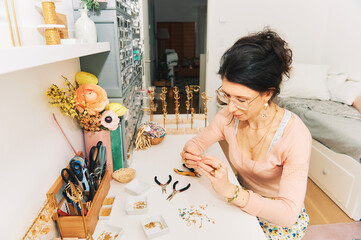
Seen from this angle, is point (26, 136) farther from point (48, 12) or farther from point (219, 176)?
point (219, 176)

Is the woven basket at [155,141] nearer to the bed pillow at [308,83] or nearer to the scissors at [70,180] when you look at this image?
the scissors at [70,180]

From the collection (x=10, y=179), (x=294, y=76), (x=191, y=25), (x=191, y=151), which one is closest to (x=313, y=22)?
(x=294, y=76)

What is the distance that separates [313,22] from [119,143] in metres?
3.61

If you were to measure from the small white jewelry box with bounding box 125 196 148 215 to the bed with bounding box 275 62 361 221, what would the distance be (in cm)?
180

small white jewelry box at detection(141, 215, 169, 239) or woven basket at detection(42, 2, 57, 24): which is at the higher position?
woven basket at detection(42, 2, 57, 24)

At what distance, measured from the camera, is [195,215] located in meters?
0.91

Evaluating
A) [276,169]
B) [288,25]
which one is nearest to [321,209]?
[276,169]

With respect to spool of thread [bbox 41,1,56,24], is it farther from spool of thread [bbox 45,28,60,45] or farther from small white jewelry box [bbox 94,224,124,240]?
small white jewelry box [bbox 94,224,124,240]

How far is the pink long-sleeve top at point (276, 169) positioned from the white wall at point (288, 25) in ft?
8.19

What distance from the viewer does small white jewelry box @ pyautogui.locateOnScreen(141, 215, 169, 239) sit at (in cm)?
81

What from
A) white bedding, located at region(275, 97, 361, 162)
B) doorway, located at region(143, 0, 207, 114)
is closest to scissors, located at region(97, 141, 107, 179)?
white bedding, located at region(275, 97, 361, 162)

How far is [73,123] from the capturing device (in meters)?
1.10

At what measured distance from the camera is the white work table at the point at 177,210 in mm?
834

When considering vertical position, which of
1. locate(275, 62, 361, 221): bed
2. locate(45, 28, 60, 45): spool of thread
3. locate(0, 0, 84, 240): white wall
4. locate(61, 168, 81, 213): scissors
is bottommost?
locate(275, 62, 361, 221): bed
